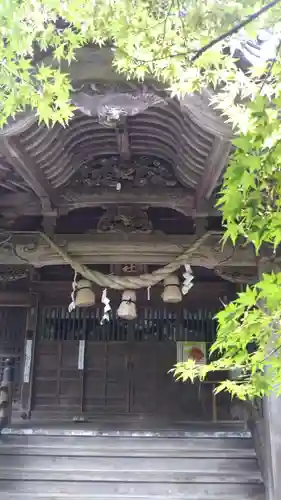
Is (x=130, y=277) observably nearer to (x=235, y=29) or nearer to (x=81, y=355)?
(x=81, y=355)

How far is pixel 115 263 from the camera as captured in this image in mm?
6820

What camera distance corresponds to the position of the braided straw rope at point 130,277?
639 centimetres

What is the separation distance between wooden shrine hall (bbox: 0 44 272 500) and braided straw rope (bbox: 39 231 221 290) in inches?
0.6

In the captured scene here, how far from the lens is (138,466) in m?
6.20

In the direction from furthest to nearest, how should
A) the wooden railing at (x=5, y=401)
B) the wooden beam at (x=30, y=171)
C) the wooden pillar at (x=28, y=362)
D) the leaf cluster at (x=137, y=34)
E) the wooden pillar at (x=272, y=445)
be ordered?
the wooden pillar at (x=28, y=362)
the wooden railing at (x=5, y=401)
the wooden pillar at (x=272, y=445)
the wooden beam at (x=30, y=171)
the leaf cluster at (x=137, y=34)

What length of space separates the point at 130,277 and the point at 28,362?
279cm

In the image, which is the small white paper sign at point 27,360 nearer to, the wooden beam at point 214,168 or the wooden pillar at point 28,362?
the wooden pillar at point 28,362

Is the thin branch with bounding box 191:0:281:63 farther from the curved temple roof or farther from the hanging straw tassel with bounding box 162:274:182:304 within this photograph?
the hanging straw tassel with bounding box 162:274:182:304

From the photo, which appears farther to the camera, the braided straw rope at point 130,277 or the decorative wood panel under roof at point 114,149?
the braided straw rope at point 130,277

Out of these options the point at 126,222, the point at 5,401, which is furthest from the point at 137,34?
the point at 5,401

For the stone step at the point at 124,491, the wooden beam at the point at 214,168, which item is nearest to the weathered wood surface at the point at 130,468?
the stone step at the point at 124,491

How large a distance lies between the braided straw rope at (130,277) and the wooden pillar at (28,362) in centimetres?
232

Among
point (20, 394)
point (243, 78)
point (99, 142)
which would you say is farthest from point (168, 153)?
point (20, 394)

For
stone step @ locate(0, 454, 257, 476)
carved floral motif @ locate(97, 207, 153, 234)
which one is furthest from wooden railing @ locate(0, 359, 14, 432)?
carved floral motif @ locate(97, 207, 153, 234)
